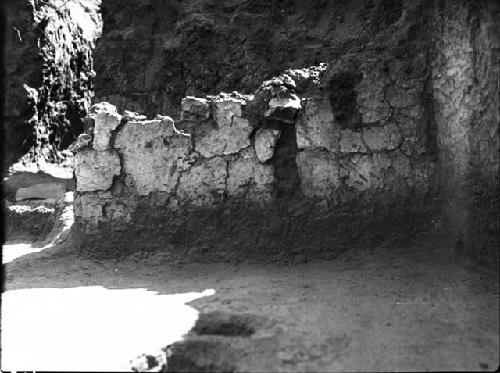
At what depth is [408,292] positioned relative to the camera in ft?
10.2

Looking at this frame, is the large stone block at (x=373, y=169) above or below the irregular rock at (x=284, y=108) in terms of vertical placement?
below

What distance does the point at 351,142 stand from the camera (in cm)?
407

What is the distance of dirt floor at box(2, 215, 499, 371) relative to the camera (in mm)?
2287

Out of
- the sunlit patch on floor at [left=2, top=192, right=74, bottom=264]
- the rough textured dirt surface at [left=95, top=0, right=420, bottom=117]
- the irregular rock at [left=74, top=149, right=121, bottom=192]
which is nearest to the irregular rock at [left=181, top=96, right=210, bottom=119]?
the irregular rock at [left=74, top=149, right=121, bottom=192]

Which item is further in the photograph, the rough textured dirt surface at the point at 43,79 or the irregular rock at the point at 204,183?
the rough textured dirt surface at the point at 43,79

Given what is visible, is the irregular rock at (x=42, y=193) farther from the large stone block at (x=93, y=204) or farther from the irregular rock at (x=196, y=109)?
the irregular rock at (x=196, y=109)

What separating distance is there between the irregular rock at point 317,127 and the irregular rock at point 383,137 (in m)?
0.24

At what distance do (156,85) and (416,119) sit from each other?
505 cm

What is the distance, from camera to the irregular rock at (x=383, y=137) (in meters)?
3.98

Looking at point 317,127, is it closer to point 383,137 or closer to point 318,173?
point 318,173

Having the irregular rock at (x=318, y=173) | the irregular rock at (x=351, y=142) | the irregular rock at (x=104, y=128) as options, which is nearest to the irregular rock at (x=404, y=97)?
the irregular rock at (x=351, y=142)

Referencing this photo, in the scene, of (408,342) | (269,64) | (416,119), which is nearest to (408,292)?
(408,342)

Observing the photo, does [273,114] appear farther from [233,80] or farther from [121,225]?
[233,80]

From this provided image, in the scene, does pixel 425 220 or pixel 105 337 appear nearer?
pixel 105 337
